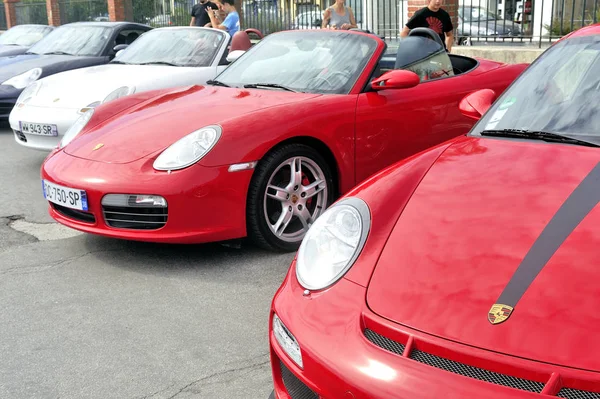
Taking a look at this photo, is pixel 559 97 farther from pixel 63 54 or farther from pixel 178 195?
pixel 63 54

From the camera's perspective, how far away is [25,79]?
9320 mm

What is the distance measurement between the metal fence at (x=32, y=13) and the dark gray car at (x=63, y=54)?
56.3 feet

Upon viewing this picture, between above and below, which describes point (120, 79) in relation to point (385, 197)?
below

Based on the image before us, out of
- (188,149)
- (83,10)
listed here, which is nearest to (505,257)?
(188,149)

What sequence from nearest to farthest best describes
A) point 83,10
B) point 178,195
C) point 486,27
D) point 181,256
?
1. point 178,195
2. point 181,256
3. point 486,27
4. point 83,10

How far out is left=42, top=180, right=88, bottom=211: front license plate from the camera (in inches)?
167

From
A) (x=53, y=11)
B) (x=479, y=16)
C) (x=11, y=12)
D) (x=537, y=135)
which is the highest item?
(x=537, y=135)

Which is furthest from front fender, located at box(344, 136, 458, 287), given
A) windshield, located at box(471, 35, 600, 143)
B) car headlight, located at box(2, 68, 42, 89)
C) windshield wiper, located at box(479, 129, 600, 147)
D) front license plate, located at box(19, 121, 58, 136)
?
car headlight, located at box(2, 68, 42, 89)

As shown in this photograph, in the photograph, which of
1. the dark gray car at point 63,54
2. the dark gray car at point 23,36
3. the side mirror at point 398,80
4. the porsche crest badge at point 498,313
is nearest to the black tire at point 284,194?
the side mirror at point 398,80

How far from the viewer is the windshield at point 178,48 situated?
751 centimetres

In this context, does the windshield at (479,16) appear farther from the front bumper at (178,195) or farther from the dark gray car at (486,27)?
the front bumper at (178,195)

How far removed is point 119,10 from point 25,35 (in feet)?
28.2

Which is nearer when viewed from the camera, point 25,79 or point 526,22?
point 25,79

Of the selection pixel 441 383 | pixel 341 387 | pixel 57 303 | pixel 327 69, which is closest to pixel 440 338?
pixel 441 383
